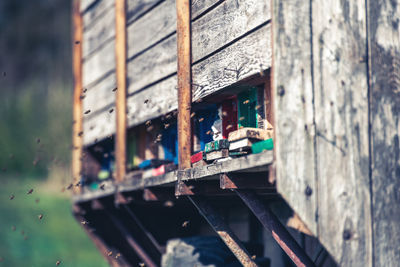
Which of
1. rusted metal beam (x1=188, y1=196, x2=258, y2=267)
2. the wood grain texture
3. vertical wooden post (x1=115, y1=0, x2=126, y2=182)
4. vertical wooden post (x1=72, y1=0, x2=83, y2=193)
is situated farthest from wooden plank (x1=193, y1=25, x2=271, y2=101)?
vertical wooden post (x1=72, y1=0, x2=83, y2=193)

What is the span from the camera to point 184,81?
244 inches

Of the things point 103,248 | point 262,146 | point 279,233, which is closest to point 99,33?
point 103,248

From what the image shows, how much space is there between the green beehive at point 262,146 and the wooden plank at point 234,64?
61cm

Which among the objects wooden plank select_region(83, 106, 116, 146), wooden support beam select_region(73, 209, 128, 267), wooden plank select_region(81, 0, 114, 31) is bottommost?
wooden support beam select_region(73, 209, 128, 267)

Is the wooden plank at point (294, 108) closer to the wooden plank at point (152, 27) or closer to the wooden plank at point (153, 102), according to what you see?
the wooden plank at point (153, 102)

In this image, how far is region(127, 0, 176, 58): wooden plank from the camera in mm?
6973

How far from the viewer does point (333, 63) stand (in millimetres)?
4973

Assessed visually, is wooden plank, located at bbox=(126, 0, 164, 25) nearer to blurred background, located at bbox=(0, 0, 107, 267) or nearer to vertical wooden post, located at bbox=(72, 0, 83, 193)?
vertical wooden post, located at bbox=(72, 0, 83, 193)

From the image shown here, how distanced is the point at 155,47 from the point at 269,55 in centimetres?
243

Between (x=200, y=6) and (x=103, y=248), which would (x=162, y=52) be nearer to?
(x=200, y=6)

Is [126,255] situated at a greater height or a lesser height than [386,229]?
lesser

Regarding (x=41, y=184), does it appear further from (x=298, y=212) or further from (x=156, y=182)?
(x=298, y=212)

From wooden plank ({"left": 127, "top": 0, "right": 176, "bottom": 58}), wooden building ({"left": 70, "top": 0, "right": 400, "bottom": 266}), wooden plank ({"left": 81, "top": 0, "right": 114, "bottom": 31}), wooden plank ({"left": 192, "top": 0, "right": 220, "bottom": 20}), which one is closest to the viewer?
wooden building ({"left": 70, "top": 0, "right": 400, "bottom": 266})

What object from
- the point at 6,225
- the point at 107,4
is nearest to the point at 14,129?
the point at 6,225
